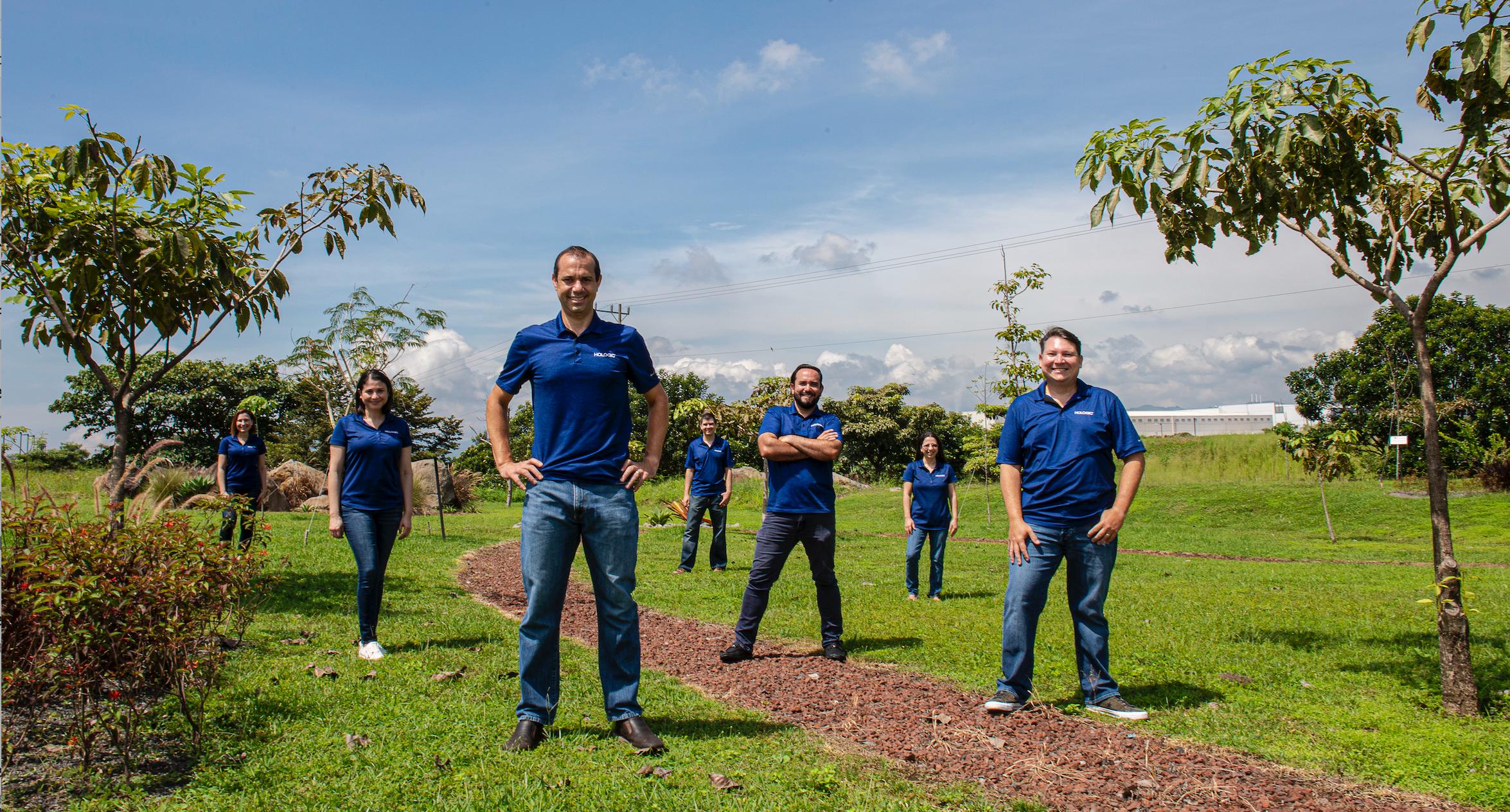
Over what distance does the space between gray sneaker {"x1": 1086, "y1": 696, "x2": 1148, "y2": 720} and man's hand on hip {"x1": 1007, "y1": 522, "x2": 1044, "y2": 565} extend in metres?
0.86

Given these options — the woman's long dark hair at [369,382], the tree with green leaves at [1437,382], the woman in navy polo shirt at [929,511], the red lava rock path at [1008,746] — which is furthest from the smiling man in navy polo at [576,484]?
the tree with green leaves at [1437,382]

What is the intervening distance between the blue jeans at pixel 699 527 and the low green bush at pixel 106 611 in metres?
7.74

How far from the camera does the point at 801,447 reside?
20.6ft

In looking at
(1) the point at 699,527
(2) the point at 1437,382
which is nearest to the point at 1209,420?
(2) the point at 1437,382

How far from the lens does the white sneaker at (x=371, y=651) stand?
6.08m

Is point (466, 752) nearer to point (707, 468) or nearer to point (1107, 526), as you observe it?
point (1107, 526)

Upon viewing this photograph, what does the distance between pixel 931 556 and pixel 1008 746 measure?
5051 millimetres

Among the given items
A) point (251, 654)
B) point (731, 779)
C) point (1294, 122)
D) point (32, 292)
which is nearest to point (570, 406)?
point (731, 779)

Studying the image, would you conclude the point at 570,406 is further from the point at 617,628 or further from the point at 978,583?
the point at 978,583

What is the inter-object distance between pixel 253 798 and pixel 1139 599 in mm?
8653

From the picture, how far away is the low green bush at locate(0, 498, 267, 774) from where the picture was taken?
343 cm

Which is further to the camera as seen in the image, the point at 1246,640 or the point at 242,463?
the point at 242,463

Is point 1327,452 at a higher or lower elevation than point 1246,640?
higher

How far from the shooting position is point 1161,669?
243 inches
